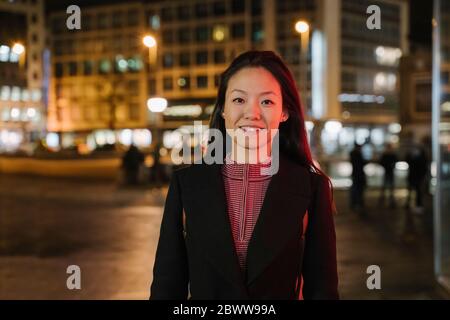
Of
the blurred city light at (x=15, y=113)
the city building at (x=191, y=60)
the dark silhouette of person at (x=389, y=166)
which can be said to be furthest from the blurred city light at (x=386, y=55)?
the dark silhouette of person at (x=389, y=166)

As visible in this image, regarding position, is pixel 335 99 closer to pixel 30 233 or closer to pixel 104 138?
pixel 104 138

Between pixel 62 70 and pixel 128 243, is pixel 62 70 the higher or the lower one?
the higher one

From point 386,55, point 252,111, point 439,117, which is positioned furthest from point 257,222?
point 386,55

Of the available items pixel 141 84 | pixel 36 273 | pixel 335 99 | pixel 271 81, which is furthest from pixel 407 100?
pixel 141 84

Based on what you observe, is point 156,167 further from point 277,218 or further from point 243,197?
point 277,218

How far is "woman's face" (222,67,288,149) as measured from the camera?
7.34 feet

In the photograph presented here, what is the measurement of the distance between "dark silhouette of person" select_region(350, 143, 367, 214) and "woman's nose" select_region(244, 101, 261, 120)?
14.2 m

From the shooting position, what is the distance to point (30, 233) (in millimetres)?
12438

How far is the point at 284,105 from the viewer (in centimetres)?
240

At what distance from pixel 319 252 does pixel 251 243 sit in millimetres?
305

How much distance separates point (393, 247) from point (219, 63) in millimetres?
72423

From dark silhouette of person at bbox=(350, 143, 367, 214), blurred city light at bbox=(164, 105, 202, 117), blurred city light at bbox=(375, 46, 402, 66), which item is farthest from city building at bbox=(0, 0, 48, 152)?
dark silhouette of person at bbox=(350, 143, 367, 214)
